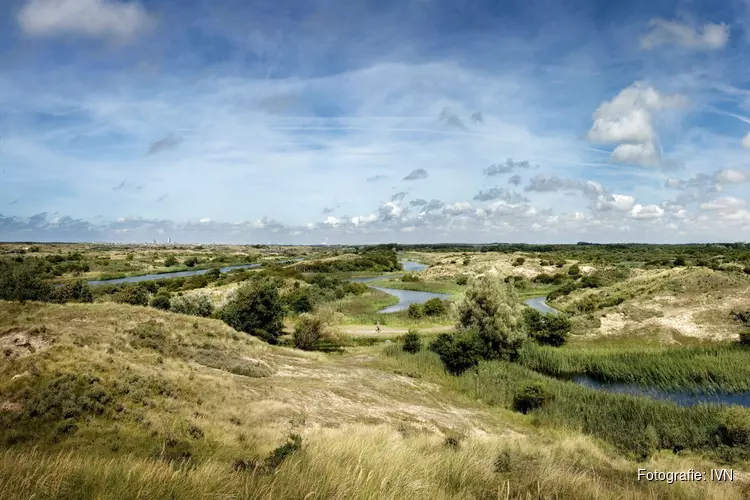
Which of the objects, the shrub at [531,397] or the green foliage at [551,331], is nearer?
the shrub at [531,397]

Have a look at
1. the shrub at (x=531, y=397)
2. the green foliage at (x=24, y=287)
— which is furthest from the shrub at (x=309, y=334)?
the green foliage at (x=24, y=287)

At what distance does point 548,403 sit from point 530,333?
18815mm

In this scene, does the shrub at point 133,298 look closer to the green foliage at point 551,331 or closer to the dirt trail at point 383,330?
the dirt trail at point 383,330

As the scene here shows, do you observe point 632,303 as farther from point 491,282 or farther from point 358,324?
point 358,324

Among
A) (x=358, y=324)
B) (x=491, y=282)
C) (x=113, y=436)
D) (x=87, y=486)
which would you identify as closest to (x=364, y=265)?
(x=358, y=324)

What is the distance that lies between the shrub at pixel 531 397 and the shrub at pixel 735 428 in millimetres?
8027

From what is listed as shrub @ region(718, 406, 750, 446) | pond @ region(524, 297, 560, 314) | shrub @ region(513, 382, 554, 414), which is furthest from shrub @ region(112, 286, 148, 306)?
shrub @ region(718, 406, 750, 446)

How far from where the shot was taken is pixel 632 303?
54469 millimetres

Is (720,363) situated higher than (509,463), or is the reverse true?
(509,463)

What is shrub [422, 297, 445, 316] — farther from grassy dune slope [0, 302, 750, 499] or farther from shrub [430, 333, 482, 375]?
shrub [430, 333, 482, 375]

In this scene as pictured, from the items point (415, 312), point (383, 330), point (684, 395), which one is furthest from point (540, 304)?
point (684, 395)

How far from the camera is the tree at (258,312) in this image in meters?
42.7

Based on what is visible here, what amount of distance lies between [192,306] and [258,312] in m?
10.8

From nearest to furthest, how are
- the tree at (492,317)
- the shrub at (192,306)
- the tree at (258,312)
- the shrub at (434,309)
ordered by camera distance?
the tree at (492,317) → the tree at (258,312) → the shrub at (192,306) → the shrub at (434,309)
